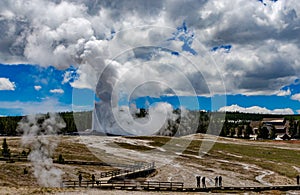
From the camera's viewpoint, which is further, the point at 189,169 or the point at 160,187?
the point at 189,169

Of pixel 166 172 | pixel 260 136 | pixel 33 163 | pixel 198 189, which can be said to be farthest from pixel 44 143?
pixel 260 136

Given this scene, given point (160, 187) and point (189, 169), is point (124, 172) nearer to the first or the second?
point (160, 187)

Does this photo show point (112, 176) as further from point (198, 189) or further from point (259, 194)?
point (259, 194)

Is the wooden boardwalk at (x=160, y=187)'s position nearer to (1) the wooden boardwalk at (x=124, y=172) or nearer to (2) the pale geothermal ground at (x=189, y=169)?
(2) the pale geothermal ground at (x=189, y=169)

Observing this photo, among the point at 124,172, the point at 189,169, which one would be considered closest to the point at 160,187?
the point at 124,172

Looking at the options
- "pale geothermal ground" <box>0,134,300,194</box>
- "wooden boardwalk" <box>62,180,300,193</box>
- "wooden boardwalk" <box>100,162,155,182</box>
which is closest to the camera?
"wooden boardwalk" <box>62,180,300,193</box>

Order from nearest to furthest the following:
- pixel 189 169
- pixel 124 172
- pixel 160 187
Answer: pixel 160 187 → pixel 124 172 → pixel 189 169

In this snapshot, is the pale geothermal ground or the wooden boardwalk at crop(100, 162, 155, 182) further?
the wooden boardwalk at crop(100, 162, 155, 182)

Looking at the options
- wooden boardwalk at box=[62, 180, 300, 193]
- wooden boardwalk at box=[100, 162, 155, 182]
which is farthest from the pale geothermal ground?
wooden boardwalk at box=[62, 180, 300, 193]

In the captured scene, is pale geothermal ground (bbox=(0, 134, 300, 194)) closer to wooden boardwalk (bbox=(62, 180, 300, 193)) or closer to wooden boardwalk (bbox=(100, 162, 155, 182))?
wooden boardwalk (bbox=(100, 162, 155, 182))

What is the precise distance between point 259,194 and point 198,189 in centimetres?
818

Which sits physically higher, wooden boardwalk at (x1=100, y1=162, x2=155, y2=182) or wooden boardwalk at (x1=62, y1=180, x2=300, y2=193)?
wooden boardwalk at (x1=100, y1=162, x2=155, y2=182)

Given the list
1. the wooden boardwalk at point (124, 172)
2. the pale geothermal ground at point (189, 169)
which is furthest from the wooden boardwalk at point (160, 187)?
the wooden boardwalk at point (124, 172)

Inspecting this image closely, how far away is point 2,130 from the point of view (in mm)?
174625
